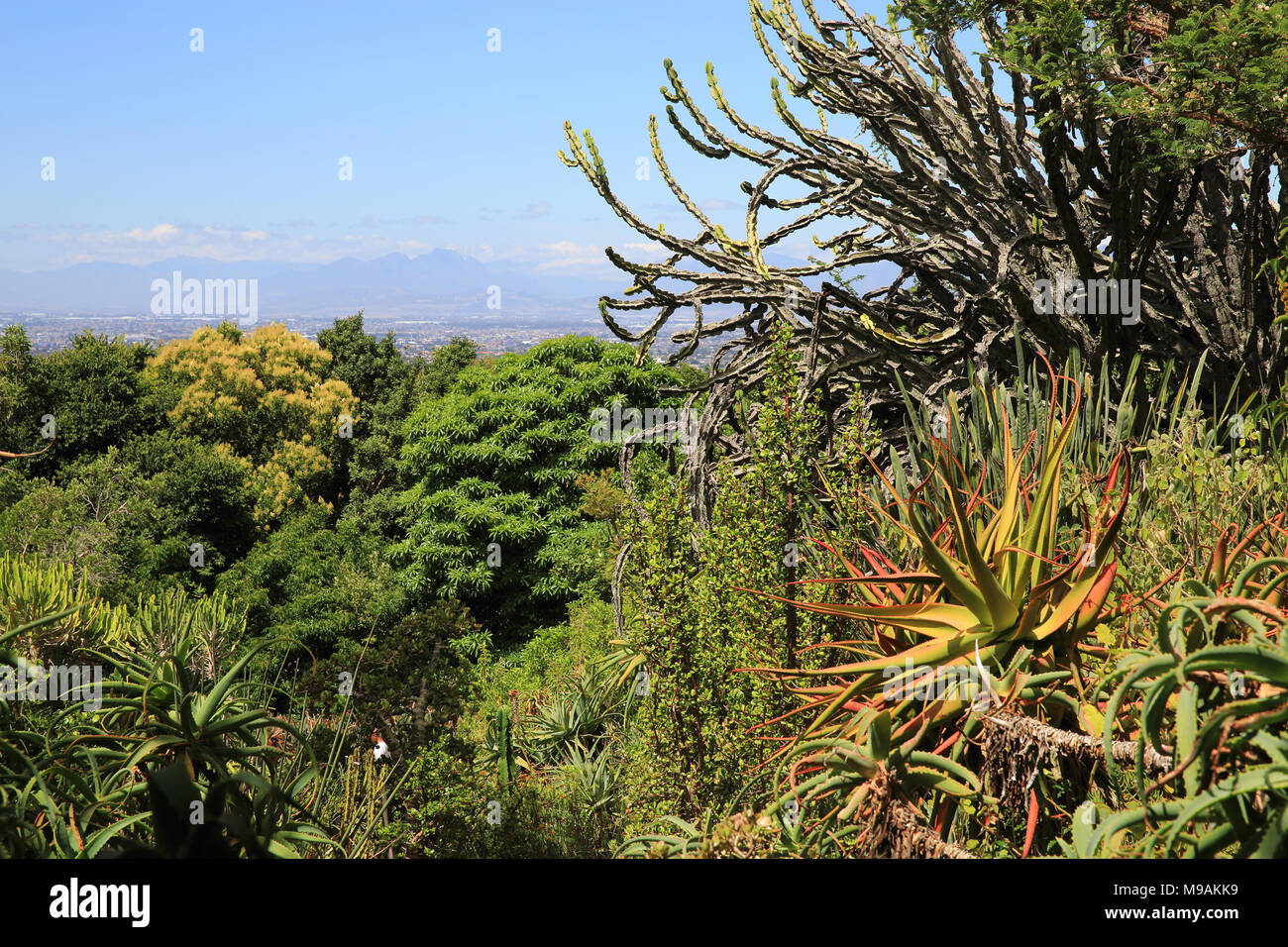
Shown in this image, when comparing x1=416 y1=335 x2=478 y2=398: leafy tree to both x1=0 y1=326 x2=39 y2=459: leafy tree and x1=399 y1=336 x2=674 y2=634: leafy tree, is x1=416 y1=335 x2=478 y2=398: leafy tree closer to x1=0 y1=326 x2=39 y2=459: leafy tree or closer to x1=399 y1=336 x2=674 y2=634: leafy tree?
x1=399 y1=336 x2=674 y2=634: leafy tree

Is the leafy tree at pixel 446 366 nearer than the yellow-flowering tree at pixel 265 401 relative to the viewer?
No

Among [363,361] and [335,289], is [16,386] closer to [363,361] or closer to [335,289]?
[363,361]

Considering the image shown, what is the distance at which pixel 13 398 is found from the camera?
1892 centimetres

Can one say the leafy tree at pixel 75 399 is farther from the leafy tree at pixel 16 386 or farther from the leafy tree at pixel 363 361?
the leafy tree at pixel 363 361

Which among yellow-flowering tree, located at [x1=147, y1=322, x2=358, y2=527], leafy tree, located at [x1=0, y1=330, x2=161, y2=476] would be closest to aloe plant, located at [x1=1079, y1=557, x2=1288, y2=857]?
leafy tree, located at [x1=0, y1=330, x2=161, y2=476]

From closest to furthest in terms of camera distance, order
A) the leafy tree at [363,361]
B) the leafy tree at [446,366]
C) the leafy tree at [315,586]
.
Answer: the leafy tree at [315,586], the leafy tree at [446,366], the leafy tree at [363,361]

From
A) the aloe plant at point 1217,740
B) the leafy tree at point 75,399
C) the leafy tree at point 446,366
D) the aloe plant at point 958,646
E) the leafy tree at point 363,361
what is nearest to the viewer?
the aloe plant at point 1217,740

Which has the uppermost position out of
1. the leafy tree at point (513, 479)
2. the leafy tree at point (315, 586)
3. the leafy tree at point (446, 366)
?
the leafy tree at point (446, 366)

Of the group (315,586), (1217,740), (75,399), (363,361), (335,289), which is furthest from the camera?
(335,289)

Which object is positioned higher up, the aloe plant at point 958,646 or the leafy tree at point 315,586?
the aloe plant at point 958,646

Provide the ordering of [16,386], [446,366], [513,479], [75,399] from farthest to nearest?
[446,366]
[75,399]
[16,386]
[513,479]

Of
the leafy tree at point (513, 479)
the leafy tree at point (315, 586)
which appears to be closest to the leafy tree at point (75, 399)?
the leafy tree at point (315, 586)

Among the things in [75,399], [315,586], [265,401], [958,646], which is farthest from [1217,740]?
[265,401]
